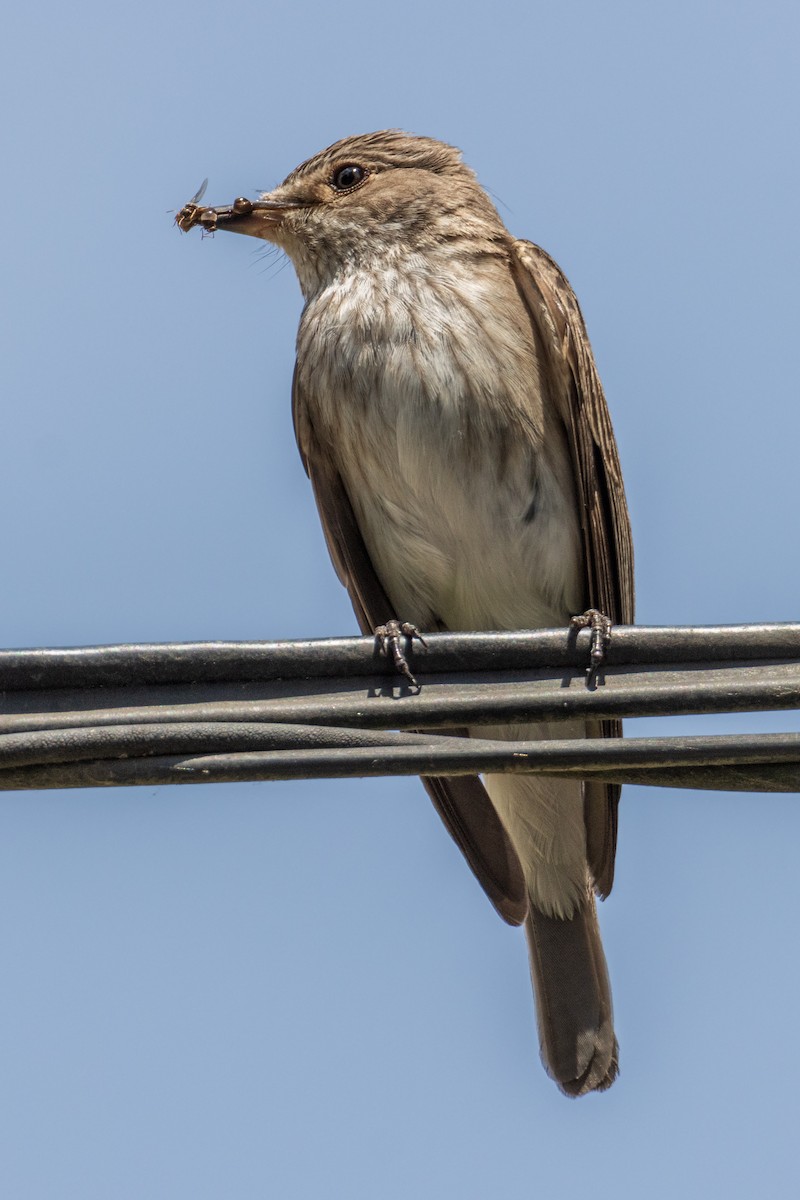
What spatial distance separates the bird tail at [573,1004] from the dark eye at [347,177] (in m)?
3.58

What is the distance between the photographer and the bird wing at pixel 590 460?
6527 millimetres

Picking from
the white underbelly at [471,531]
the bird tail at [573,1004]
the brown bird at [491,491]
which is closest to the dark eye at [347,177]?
the brown bird at [491,491]

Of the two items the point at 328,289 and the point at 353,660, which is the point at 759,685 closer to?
the point at 353,660

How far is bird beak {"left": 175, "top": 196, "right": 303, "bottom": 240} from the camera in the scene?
7.50 meters

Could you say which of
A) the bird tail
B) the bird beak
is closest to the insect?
the bird beak

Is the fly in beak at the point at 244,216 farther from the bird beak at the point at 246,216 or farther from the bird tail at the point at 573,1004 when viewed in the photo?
the bird tail at the point at 573,1004

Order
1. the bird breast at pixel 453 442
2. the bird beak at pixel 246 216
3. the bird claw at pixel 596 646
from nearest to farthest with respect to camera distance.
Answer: the bird claw at pixel 596 646, the bird breast at pixel 453 442, the bird beak at pixel 246 216

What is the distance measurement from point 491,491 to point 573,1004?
2.19 m

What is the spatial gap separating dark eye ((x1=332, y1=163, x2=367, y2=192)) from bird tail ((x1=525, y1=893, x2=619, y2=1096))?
11.8 ft

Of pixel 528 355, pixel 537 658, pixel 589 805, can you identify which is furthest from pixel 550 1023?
pixel 537 658

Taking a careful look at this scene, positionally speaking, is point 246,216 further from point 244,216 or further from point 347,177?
point 347,177

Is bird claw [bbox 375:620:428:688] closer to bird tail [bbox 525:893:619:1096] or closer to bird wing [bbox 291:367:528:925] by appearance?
bird wing [bbox 291:367:528:925]

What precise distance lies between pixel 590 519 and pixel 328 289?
1.65 meters

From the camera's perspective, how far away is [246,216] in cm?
751
